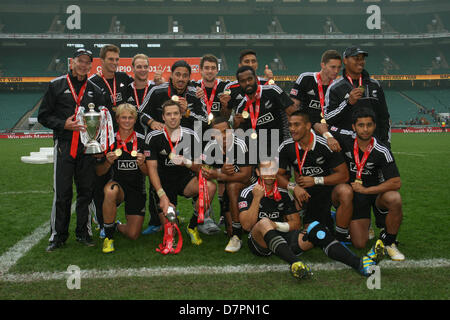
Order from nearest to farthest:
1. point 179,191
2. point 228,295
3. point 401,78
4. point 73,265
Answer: point 228,295 < point 73,265 < point 179,191 < point 401,78

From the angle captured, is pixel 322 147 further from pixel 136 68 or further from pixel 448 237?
pixel 136 68

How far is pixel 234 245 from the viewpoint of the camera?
13.3 ft

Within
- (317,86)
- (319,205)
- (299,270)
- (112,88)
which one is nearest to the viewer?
(299,270)

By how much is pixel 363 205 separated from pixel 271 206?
1003 mm

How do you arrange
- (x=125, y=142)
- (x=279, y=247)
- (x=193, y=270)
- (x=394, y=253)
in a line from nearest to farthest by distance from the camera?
(x=279, y=247) → (x=193, y=270) → (x=394, y=253) → (x=125, y=142)

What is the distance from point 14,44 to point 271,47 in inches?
1028

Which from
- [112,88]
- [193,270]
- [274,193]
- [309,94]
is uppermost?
[112,88]

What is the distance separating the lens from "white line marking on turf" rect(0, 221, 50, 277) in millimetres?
3641

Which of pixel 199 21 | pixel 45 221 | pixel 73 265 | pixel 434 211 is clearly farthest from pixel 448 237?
pixel 199 21

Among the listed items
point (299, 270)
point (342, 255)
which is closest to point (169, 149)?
point (299, 270)

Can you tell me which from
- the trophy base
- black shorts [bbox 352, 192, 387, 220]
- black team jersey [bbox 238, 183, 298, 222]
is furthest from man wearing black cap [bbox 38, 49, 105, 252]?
black shorts [bbox 352, 192, 387, 220]

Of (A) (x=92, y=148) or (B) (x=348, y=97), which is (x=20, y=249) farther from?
(B) (x=348, y=97)

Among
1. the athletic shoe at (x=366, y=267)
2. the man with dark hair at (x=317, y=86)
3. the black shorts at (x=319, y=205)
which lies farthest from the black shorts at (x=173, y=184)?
the athletic shoe at (x=366, y=267)

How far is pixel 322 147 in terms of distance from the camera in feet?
13.7
